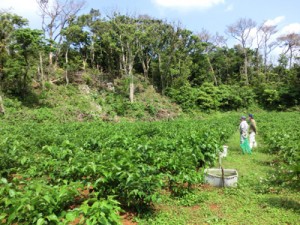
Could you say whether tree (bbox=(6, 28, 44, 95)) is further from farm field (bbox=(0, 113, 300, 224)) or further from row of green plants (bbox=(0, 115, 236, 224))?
farm field (bbox=(0, 113, 300, 224))

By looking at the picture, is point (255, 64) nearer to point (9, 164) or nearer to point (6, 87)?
point (6, 87)

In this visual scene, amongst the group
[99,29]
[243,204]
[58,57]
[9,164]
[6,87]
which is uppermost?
[99,29]

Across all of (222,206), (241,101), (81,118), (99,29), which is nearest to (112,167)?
(222,206)

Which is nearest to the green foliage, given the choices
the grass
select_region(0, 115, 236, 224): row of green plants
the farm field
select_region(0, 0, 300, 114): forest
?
select_region(0, 0, 300, 114): forest

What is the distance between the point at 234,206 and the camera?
541 cm

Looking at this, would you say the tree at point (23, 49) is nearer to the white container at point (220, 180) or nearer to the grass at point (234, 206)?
the white container at point (220, 180)

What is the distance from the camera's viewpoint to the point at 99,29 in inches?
1324

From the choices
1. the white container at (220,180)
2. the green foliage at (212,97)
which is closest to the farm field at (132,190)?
the white container at (220,180)

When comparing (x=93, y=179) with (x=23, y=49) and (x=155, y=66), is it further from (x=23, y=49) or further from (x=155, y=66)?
(x=155, y=66)

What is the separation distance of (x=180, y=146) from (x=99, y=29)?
1171 inches

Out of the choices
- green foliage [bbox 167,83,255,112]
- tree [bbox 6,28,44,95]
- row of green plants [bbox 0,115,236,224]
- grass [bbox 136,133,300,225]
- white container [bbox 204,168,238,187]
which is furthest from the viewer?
green foliage [bbox 167,83,255,112]

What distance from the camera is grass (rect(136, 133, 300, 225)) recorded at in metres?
4.81

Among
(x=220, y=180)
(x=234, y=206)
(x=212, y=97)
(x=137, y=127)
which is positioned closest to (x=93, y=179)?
(x=234, y=206)

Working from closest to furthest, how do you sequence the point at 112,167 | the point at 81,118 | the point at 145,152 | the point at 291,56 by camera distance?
the point at 112,167, the point at 145,152, the point at 81,118, the point at 291,56
